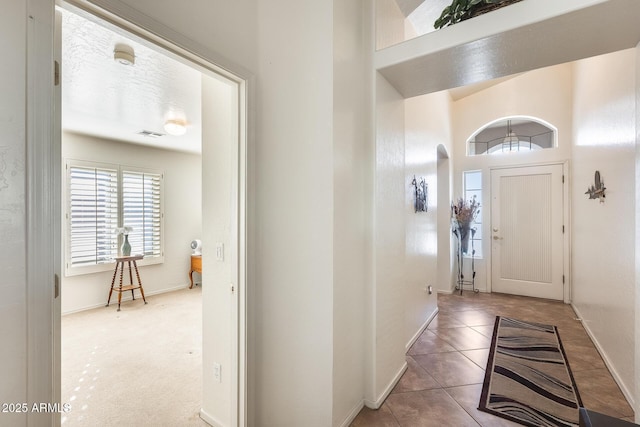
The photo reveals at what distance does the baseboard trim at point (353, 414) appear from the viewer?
5.98 feet

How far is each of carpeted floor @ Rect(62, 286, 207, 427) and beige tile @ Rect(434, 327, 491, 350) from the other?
8.16 feet

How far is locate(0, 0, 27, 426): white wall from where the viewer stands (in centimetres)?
86

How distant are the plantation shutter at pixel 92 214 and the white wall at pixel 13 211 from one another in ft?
13.2

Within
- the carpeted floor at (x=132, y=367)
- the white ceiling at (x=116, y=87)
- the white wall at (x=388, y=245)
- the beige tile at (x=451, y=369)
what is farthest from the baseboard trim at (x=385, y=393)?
the white ceiling at (x=116, y=87)

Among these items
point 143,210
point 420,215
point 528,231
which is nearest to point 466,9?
point 420,215

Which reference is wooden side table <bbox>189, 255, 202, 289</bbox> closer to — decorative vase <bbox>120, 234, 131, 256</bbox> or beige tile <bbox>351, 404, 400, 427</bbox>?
decorative vase <bbox>120, 234, 131, 256</bbox>

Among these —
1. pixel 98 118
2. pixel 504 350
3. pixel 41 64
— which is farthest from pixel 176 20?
pixel 504 350

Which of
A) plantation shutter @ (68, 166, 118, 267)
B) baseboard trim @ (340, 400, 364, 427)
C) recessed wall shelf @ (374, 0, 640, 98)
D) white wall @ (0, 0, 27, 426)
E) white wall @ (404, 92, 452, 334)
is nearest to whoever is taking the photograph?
white wall @ (0, 0, 27, 426)

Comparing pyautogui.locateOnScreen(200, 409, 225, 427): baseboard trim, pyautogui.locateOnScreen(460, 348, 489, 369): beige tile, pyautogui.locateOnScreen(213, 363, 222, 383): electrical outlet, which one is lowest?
pyautogui.locateOnScreen(200, 409, 225, 427): baseboard trim

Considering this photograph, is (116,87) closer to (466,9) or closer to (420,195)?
(466,9)

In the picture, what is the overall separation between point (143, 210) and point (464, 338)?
16.6ft

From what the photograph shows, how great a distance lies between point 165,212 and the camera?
17.1 feet

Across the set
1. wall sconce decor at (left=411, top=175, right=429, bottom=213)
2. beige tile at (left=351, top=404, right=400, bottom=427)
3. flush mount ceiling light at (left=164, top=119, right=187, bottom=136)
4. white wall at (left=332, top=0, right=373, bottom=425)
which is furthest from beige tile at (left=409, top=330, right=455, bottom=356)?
flush mount ceiling light at (left=164, top=119, right=187, bottom=136)

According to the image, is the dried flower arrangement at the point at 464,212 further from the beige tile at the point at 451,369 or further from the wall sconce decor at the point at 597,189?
the beige tile at the point at 451,369
